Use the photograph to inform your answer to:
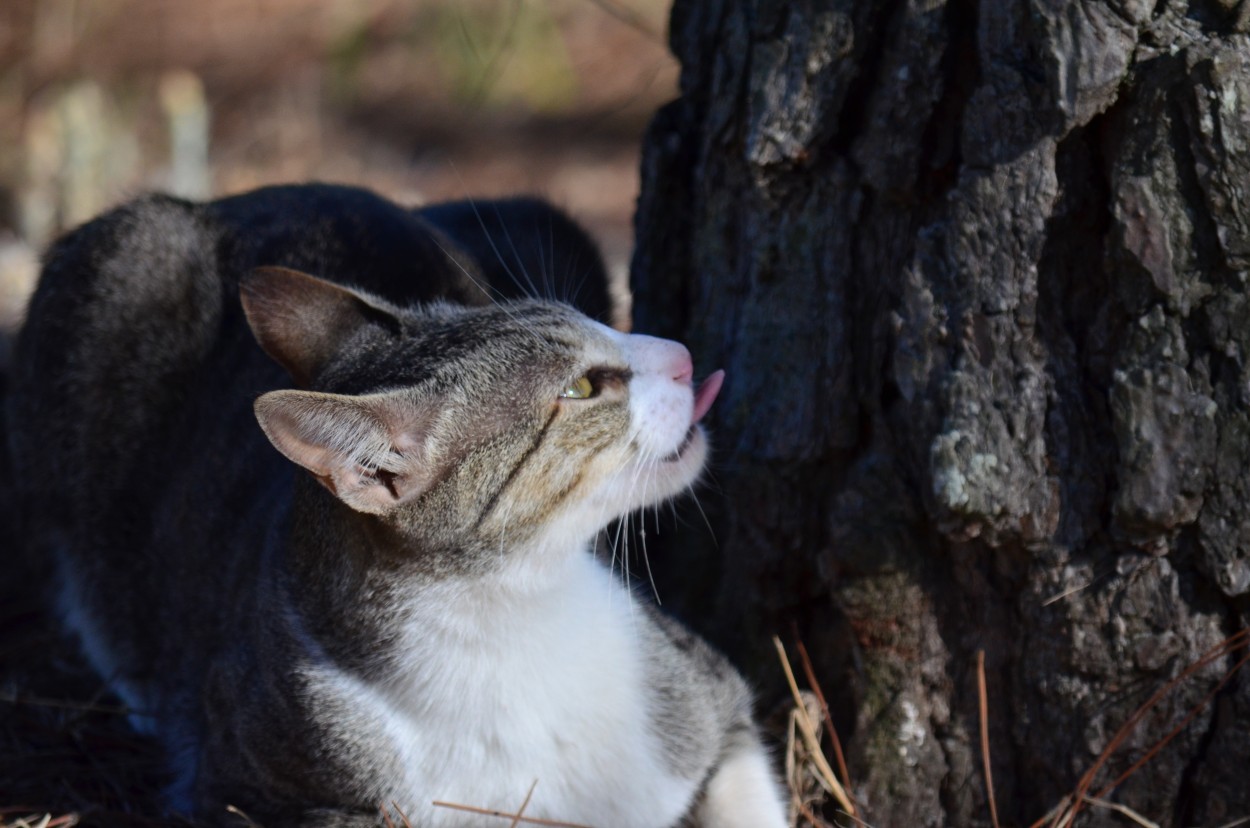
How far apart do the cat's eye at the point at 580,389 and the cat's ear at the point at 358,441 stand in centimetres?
31

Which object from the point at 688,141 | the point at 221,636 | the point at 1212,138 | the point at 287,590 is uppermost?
the point at 1212,138

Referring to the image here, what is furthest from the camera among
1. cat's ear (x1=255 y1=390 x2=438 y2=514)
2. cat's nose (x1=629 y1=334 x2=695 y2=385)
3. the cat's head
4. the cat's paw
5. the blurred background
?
the blurred background

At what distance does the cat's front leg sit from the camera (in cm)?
296

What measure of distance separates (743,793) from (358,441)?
1.30 meters

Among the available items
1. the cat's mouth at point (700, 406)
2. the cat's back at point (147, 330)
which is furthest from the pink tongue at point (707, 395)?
the cat's back at point (147, 330)

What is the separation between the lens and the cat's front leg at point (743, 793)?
2.96m

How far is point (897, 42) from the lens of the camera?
9.05 ft

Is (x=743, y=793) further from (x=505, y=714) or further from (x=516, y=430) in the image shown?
(x=516, y=430)

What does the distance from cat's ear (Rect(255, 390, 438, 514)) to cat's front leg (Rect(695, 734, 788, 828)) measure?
1076mm

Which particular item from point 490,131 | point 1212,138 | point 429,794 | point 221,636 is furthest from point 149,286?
point 490,131

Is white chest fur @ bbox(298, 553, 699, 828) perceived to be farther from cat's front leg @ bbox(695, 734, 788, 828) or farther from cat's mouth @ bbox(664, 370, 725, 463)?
cat's mouth @ bbox(664, 370, 725, 463)

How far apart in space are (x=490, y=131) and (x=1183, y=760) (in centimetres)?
669

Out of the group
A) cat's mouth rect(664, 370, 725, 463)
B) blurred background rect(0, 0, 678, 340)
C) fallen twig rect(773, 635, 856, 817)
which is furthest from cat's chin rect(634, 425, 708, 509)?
blurred background rect(0, 0, 678, 340)

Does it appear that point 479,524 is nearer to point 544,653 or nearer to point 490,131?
point 544,653
